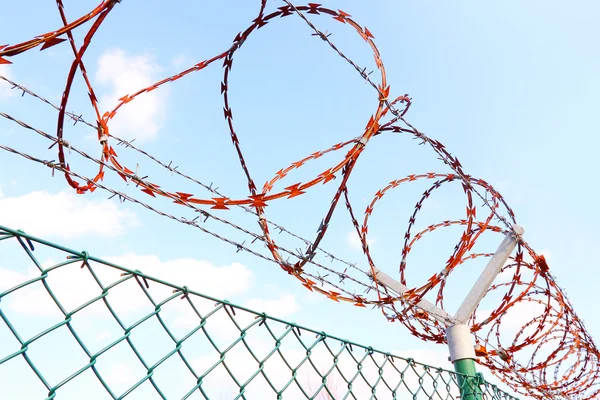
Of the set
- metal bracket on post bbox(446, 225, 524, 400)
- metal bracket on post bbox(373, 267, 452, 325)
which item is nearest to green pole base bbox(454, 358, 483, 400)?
metal bracket on post bbox(446, 225, 524, 400)

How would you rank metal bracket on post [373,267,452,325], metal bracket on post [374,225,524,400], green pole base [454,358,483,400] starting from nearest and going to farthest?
1. green pole base [454,358,483,400]
2. metal bracket on post [374,225,524,400]
3. metal bracket on post [373,267,452,325]

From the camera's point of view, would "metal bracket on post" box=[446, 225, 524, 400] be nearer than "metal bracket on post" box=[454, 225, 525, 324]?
Yes

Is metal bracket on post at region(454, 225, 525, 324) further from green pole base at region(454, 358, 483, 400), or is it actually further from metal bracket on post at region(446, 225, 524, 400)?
green pole base at region(454, 358, 483, 400)

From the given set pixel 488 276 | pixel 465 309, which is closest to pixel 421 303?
pixel 465 309

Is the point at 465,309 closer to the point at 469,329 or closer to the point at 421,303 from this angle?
the point at 469,329

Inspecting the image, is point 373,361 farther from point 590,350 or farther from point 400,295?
point 590,350

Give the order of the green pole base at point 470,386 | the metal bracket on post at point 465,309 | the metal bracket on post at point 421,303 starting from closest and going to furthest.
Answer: the green pole base at point 470,386 → the metal bracket on post at point 465,309 → the metal bracket on post at point 421,303

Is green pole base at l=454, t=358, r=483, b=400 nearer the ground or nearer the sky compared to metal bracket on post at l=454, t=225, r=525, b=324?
nearer the ground

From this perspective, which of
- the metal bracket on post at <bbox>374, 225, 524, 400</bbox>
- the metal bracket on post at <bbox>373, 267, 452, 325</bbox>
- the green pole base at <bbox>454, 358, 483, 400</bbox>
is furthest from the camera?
the metal bracket on post at <bbox>373, 267, 452, 325</bbox>

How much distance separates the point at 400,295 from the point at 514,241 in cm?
121

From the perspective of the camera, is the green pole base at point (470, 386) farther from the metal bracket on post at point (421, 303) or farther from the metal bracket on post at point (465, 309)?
the metal bracket on post at point (421, 303)


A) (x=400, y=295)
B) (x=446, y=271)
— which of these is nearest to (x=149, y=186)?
(x=400, y=295)

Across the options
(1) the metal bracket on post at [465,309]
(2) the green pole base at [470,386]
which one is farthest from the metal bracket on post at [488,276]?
(2) the green pole base at [470,386]

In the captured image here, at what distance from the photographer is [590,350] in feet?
20.3
